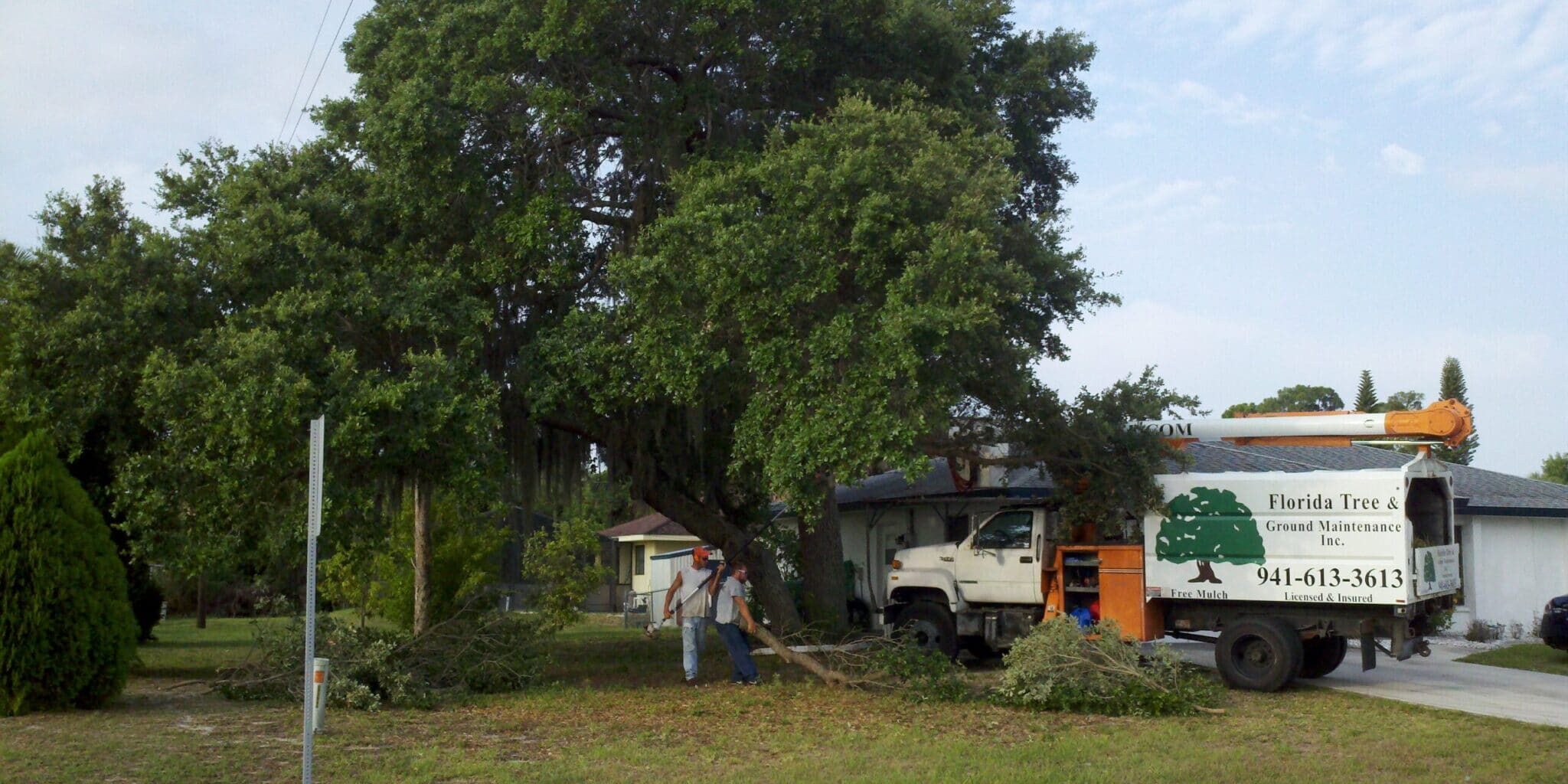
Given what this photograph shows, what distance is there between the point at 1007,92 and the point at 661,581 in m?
18.4

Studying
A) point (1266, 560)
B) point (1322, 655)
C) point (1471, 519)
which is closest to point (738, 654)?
point (1266, 560)

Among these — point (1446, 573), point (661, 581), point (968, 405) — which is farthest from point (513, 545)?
point (1446, 573)

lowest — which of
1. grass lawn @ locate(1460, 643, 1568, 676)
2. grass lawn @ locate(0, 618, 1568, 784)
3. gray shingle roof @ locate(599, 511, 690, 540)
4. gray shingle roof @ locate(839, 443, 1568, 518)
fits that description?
grass lawn @ locate(1460, 643, 1568, 676)

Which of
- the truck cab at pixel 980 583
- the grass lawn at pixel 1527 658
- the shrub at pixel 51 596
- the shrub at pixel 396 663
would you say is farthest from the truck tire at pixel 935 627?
the shrub at pixel 51 596

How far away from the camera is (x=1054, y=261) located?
15211 millimetres

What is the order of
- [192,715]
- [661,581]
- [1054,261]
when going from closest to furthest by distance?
[192,715] → [1054,261] → [661,581]

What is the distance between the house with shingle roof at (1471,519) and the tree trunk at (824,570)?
1.30 meters

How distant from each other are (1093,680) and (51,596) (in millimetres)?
10091

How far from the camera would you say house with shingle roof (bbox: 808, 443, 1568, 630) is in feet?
72.9

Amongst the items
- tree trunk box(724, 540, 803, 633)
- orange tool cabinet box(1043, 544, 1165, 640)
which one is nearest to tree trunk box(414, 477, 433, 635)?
tree trunk box(724, 540, 803, 633)

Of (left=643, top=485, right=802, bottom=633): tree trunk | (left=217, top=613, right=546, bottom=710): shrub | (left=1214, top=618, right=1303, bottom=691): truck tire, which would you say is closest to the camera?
(left=217, top=613, right=546, bottom=710): shrub

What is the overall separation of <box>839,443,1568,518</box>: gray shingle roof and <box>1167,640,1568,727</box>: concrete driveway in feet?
12.2

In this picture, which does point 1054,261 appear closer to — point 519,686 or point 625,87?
point 625,87

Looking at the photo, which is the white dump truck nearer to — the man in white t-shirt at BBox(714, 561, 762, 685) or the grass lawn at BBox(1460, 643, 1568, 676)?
the man in white t-shirt at BBox(714, 561, 762, 685)
